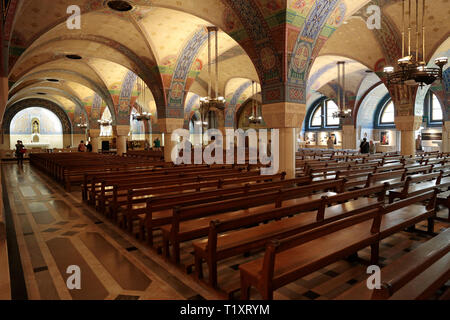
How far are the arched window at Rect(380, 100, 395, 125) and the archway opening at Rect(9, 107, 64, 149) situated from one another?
3318 cm

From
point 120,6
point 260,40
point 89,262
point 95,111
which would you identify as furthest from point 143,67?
point 95,111

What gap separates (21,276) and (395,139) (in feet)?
88.0

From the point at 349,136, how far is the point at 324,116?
5.17 metres

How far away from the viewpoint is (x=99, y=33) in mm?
12570

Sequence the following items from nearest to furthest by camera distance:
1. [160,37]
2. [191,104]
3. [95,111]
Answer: [160,37] < [95,111] < [191,104]

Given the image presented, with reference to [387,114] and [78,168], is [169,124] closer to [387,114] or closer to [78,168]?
[78,168]

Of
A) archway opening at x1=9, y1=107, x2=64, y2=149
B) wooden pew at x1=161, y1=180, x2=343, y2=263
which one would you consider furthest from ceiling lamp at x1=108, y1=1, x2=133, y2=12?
archway opening at x1=9, y1=107, x2=64, y2=149

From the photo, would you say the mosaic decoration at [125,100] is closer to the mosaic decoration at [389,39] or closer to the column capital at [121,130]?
the column capital at [121,130]

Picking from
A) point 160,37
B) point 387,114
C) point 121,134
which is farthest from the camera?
point 387,114

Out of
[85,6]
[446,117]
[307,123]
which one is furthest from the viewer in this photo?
[307,123]

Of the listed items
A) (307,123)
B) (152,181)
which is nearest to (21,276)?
(152,181)

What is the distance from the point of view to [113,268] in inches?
137

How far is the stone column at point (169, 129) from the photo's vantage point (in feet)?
46.4
